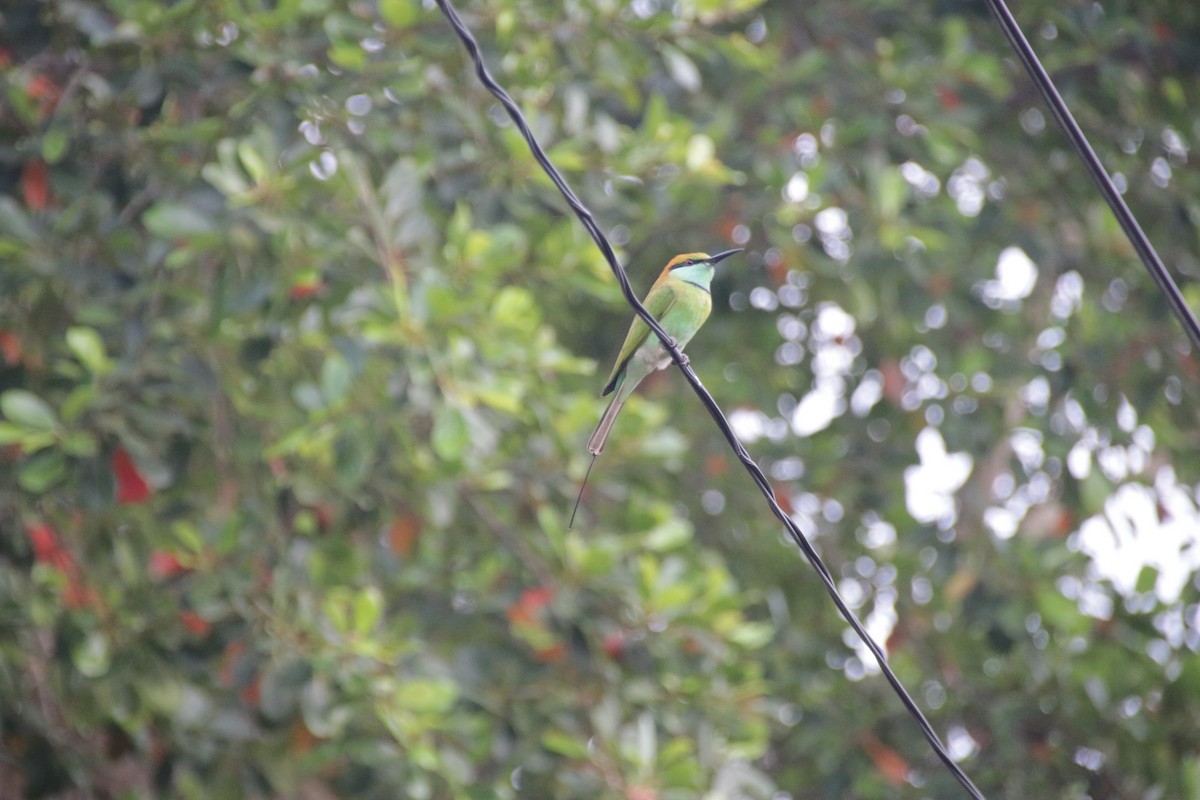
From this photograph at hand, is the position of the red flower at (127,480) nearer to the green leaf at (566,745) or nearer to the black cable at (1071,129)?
the green leaf at (566,745)

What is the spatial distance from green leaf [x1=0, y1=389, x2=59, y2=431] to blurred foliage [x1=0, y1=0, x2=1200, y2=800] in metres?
0.02

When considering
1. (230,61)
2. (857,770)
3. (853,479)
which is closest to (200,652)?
(230,61)

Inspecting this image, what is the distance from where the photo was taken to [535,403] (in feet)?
14.1

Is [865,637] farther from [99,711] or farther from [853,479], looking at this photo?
[853,479]

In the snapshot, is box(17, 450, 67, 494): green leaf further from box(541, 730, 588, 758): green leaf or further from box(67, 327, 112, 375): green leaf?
box(541, 730, 588, 758): green leaf

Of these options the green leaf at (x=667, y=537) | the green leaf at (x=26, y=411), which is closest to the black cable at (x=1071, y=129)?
the green leaf at (x=667, y=537)

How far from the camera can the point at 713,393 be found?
213 inches

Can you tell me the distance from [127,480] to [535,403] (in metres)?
1.35

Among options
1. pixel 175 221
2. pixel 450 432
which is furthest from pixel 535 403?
pixel 175 221

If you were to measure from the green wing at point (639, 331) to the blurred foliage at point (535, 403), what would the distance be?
0.35 m

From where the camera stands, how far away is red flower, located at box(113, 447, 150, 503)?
381cm

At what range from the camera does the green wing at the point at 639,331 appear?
3730mm

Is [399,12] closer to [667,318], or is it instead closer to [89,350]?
[667,318]

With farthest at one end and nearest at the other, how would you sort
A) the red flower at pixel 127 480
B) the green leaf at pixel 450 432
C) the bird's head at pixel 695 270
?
1. the bird's head at pixel 695 270
2. the red flower at pixel 127 480
3. the green leaf at pixel 450 432
